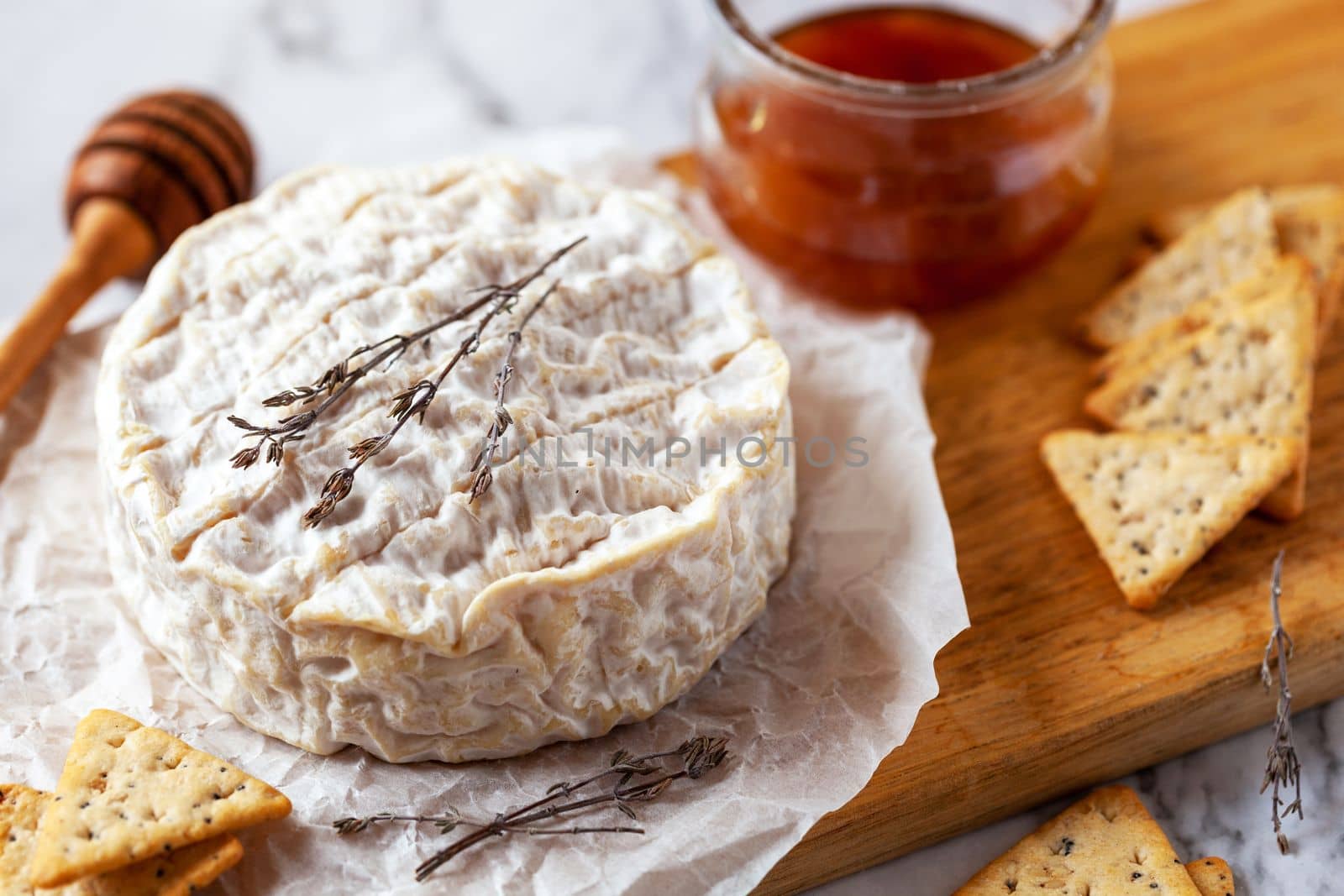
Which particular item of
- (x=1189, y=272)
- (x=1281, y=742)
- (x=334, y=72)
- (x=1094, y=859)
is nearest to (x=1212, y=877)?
(x=1094, y=859)

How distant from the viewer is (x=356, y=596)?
1945 mm

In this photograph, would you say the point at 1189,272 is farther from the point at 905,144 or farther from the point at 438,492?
the point at 438,492

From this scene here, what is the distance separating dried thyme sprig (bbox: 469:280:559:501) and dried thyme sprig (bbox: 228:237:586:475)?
0.31ft

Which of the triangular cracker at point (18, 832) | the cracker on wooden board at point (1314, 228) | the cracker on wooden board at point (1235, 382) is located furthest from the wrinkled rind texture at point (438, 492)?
the cracker on wooden board at point (1314, 228)

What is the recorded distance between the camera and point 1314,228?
9.50ft

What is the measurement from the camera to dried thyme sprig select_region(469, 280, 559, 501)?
6.64 ft

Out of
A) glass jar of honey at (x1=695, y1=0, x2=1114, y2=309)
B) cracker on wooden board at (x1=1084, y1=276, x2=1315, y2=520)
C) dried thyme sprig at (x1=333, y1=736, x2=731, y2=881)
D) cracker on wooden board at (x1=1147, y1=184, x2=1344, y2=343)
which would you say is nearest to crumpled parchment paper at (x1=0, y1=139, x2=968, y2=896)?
dried thyme sprig at (x1=333, y1=736, x2=731, y2=881)

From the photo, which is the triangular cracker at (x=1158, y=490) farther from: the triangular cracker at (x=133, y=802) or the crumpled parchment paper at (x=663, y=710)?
the triangular cracker at (x=133, y=802)

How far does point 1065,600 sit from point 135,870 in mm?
1650

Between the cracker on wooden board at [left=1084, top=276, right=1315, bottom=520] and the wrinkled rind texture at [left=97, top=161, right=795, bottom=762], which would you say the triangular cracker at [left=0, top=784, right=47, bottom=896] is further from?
the cracker on wooden board at [left=1084, top=276, right=1315, bottom=520]

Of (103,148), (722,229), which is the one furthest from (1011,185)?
(103,148)

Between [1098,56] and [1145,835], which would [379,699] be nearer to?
[1145,835]

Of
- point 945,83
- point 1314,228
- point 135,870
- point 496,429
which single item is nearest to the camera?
Answer: point 135,870

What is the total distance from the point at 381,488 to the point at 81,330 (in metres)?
1.13
